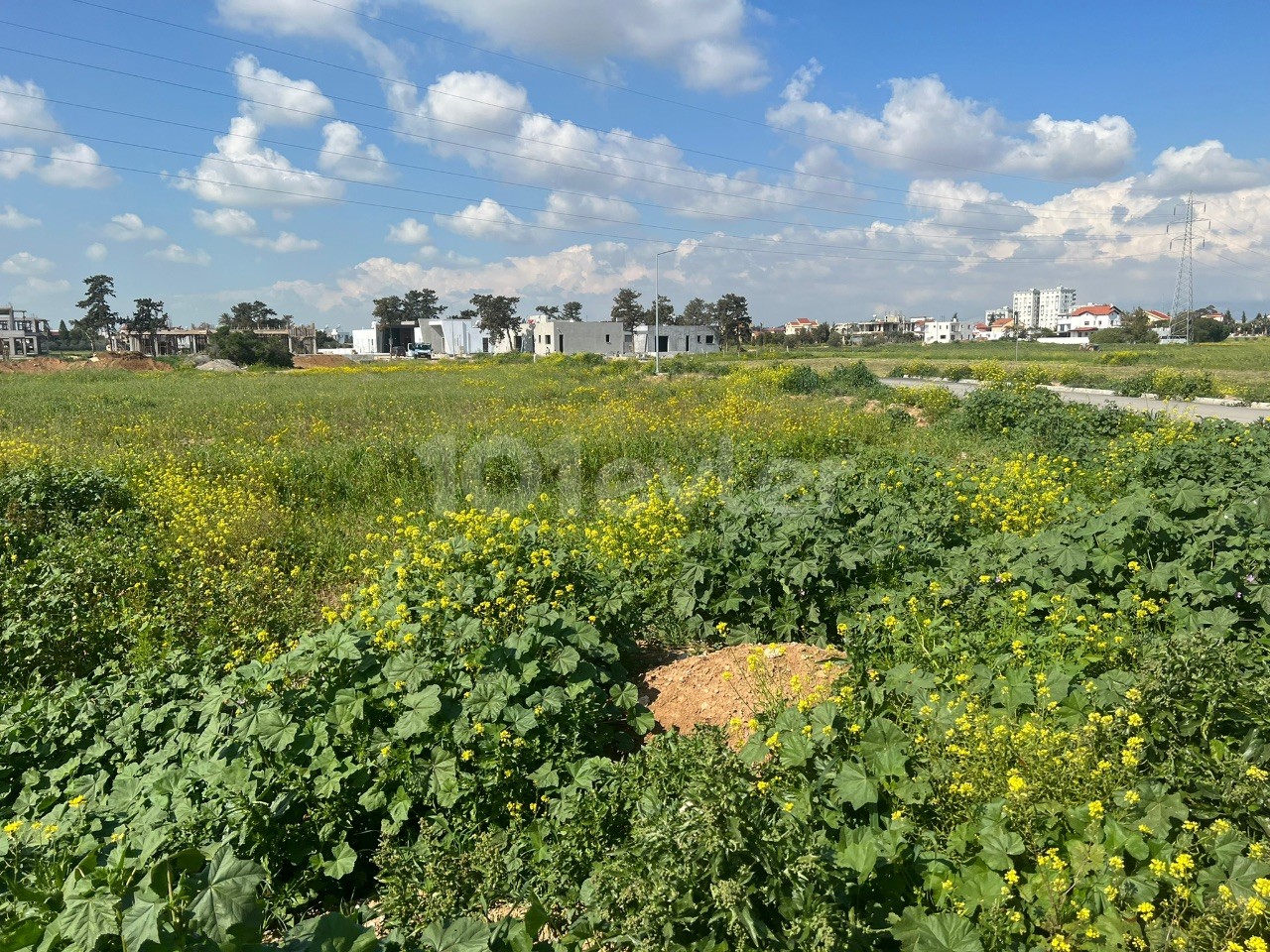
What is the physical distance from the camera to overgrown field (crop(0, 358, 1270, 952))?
81.4 inches

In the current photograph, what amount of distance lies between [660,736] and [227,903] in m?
1.60

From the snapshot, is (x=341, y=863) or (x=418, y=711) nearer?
(x=341, y=863)

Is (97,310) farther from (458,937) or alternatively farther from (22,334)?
(458,937)

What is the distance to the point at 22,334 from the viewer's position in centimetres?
8300

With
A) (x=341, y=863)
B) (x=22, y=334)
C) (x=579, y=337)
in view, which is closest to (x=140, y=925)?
(x=341, y=863)

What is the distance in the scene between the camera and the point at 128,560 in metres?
6.35

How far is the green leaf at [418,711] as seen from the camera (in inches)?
120

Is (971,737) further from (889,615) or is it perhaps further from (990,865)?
(889,615)

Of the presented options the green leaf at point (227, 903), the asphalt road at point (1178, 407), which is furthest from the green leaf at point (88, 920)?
the asphalt road at point (1178, 407)

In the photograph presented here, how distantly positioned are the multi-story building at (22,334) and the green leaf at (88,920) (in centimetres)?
9082

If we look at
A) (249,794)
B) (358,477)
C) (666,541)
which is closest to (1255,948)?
(249,794)

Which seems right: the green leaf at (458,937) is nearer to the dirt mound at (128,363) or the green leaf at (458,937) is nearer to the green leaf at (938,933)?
the green leaf at (938,933)

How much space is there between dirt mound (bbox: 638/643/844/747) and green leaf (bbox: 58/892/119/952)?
2379mm

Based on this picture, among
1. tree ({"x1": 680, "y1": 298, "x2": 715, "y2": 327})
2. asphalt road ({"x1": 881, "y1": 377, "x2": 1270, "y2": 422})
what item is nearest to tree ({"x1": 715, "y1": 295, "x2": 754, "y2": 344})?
tree ({"x1": 680, "y1": 298, "x2": 715, "y2": 327})
